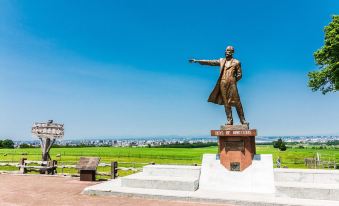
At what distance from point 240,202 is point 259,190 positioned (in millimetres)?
1591

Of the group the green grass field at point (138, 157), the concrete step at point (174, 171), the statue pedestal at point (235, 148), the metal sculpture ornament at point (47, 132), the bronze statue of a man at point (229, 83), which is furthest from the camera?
the green grass field at point (138, 157)

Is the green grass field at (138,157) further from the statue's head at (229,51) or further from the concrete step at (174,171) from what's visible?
the statue's head at (229,51)

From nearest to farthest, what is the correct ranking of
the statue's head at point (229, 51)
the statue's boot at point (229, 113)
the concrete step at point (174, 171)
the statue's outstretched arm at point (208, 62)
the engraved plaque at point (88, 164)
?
the statue's boot at point (229, 113)
the statue's head at point (229, 51)
the concrete step at point (174, 171)
the statue's outstretched arm at point (208, 62)
the engraved plaque at point (88, 164)

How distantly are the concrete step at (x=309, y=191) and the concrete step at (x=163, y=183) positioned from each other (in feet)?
9.70

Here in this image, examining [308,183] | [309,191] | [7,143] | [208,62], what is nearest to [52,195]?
[208,62]

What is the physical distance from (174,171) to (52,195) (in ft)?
15.8

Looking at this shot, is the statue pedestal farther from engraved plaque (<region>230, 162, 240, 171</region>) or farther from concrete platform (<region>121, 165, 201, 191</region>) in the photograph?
concrete platform (<region>121, 165, 201, 191</region>)

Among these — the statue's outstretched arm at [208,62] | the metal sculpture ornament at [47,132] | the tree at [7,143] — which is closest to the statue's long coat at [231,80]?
the statue's outstretched arm at [208,62]

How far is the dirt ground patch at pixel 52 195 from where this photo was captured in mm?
10609

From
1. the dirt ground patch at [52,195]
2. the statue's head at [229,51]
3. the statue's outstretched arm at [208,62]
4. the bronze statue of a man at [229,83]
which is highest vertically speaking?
the statue's head at [229,51]

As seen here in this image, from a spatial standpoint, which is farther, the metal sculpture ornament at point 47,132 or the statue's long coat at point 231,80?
the metal sculpture ornament at point 47,132

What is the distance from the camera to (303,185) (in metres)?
10.5

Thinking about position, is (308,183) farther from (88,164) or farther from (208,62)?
(88,164)

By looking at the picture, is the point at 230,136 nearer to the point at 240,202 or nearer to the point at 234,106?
the point at 234,106
